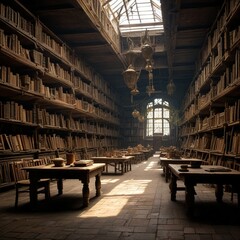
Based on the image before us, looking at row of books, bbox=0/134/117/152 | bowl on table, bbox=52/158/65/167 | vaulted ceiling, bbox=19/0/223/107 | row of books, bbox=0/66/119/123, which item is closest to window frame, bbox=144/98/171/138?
vaulted ceiling, bbox=19/0/223/107

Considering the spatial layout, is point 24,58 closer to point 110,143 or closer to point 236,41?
point 236,41

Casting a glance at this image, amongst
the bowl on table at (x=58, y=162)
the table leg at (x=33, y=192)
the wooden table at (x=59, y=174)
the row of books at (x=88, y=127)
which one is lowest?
the table leg at (x=33, y=192)

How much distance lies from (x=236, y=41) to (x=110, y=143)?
11.7 metres

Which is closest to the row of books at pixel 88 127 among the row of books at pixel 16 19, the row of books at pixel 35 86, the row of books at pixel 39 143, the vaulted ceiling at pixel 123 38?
the row of books at pixel 39 143

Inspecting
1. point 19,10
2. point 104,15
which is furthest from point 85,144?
point 19,10

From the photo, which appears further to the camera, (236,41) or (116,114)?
(116,114)

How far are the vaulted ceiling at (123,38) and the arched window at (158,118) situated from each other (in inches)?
230

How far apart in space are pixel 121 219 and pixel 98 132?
10.1 meters

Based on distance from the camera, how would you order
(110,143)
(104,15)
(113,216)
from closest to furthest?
(113,216), (104,15), (110,143)

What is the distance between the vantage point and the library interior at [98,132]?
3643 mm

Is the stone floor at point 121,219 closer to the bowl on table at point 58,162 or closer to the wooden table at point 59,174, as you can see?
the wooden table at point 59,174

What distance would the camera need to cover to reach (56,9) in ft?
25.7

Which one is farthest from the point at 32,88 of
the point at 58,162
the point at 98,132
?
the point at 98,132

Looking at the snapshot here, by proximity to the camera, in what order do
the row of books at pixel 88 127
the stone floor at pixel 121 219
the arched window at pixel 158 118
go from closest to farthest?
1. the stone floor at pixel 121 219
2. the row of books at pixel 88 127
3. the arched window at pixel 158 118
